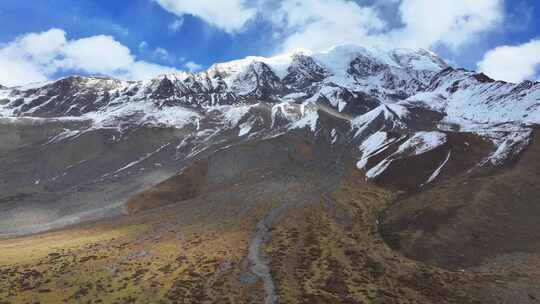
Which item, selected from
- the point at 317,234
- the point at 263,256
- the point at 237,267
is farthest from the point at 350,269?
the point at 317,234

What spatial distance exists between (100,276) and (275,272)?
61.7 feet

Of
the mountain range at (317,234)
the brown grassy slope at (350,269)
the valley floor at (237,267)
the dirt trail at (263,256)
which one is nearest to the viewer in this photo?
the brown grassy slope at (350,269)

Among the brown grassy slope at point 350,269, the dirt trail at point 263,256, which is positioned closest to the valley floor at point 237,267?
the brown grassy slope at point 350,269

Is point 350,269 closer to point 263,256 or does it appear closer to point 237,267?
point 263,256

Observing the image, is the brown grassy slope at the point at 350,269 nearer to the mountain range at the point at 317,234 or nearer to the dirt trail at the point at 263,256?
the mountain range at the point at 317,234

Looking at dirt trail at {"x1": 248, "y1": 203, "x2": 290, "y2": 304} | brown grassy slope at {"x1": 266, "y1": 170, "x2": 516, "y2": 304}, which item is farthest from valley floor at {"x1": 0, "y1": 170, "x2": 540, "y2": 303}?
dirt trail at {"x1": 248, "y1": 203, "x2": 290, "y2": 304}

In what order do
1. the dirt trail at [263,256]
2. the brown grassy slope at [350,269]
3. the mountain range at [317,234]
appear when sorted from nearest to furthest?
the brown grassy slope at [350,269] → the dirt trail at [263,256] → the mountain range at [317,234]

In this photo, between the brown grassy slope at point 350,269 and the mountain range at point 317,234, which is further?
the mountain range at point 317,234

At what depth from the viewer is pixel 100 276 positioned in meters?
52.6

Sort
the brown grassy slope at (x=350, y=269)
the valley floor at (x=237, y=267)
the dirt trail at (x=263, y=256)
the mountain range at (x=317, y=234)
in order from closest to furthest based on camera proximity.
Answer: the brown grassy slope at (x=350, y=269) → the valley floor at (x=237, y=267) → the dirt trail at (x=263, y=256) → the mountain range at (x=317, y=234)

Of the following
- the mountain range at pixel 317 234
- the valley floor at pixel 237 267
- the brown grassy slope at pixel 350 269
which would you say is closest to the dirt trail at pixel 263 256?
the mountain range at pixel 317 234

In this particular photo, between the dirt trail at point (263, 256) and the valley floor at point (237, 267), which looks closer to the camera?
the valley floor at point (237, 267)

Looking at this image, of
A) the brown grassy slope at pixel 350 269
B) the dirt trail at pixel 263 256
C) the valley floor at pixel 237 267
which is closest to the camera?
the brown grassy slope at pixel 350 269

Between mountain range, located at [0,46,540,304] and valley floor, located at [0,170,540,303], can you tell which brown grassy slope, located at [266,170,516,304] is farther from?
mountain range, located at [0,46,540,304]
